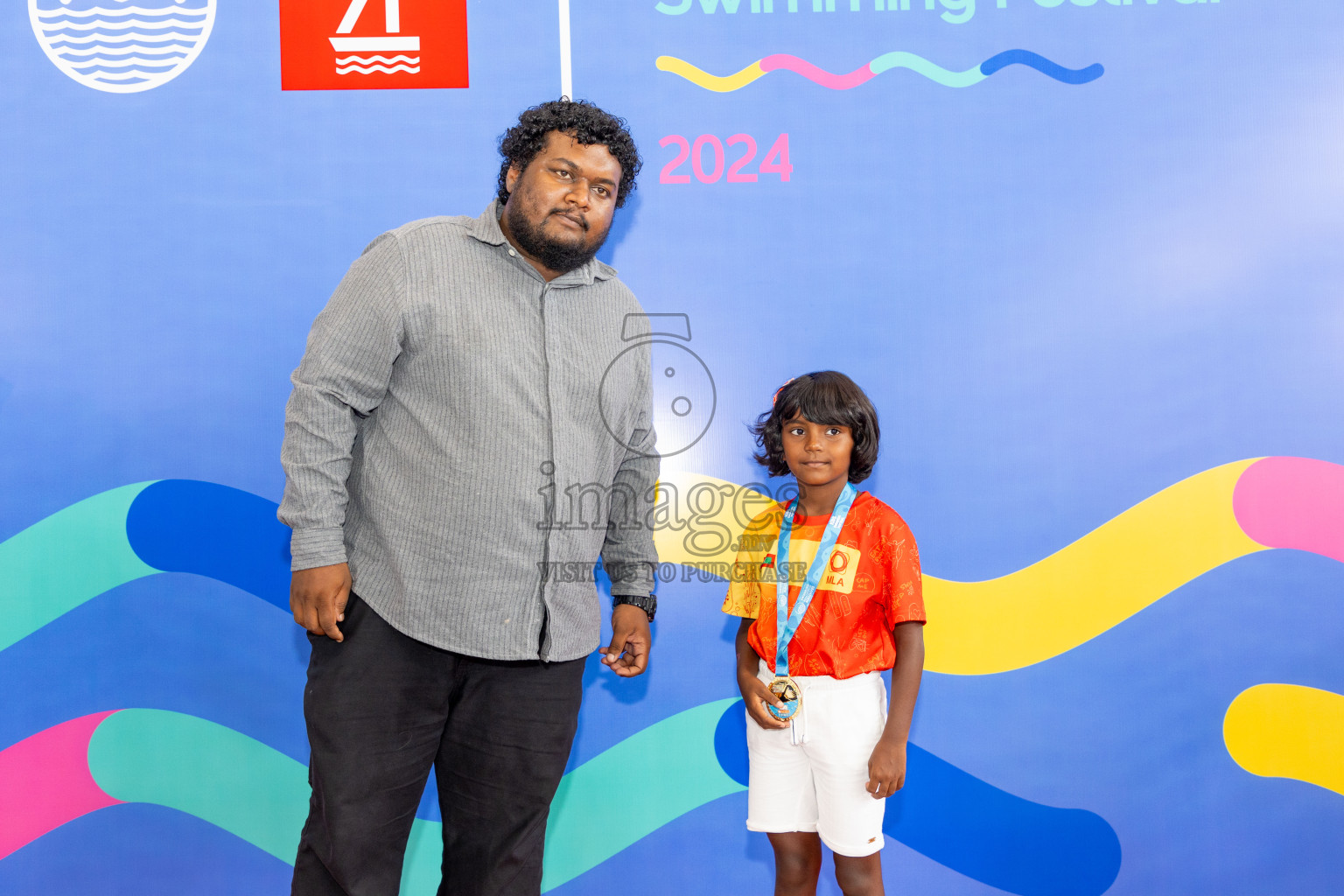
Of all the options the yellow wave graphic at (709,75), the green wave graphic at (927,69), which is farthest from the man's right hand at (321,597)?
the green wave graphic at (927,69)

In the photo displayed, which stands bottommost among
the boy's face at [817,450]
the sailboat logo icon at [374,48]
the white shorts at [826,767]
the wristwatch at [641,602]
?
the white shorts at [826,767]

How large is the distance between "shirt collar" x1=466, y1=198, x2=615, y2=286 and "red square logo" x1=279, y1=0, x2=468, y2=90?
2.49 feet

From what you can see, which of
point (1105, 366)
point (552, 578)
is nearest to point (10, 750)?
point (552, 578)

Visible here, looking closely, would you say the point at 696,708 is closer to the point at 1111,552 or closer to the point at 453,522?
the point at 453,522

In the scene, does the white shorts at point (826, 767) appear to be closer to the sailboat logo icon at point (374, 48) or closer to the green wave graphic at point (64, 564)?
the green wave graphic at point (64, 564)

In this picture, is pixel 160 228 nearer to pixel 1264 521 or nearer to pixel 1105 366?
pixel 1105 366

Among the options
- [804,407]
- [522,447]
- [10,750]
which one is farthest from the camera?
[10,750]

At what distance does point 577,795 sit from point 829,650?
88 centimetres

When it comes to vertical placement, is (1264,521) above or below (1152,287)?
below

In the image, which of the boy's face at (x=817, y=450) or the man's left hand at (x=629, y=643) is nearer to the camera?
the man's left hand at (x=629, y=643)

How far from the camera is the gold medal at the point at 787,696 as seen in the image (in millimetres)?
1738

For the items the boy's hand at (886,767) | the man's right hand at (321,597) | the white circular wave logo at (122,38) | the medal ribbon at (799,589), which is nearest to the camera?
the man's right hand at (321,597)

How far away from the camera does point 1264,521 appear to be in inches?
86.5

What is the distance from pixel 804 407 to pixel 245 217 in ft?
5.02
